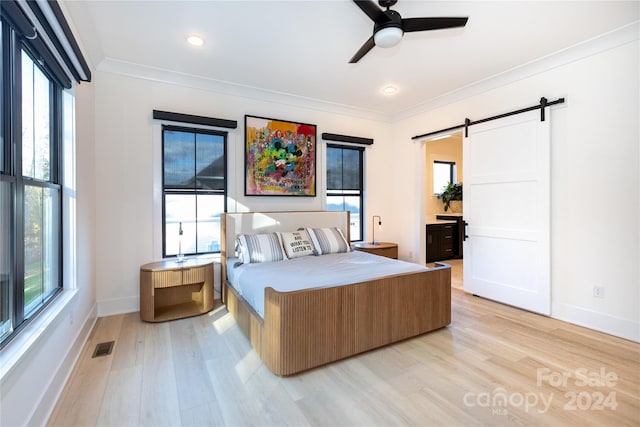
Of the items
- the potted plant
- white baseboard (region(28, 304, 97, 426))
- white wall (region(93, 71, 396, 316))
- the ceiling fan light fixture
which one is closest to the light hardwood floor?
white baseboard (region(28, 304, 97, 426))

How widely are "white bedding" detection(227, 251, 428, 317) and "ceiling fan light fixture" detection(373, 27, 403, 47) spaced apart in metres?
1.86

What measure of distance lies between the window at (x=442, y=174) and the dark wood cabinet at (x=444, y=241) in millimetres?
959

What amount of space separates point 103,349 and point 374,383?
7.34ft

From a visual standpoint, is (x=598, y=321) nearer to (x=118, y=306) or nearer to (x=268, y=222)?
(x=268, y=222)

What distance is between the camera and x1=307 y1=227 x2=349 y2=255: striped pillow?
12.6ft

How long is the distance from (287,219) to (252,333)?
1874 millimetres

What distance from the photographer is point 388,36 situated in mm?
2139

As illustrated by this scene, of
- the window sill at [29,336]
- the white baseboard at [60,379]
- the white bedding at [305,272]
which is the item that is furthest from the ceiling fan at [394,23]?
the white baseboard at [60,379]

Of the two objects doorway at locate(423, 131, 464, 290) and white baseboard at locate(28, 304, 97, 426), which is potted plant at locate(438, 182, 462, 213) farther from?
white baseboard at locate(28, 304, 97, 426)

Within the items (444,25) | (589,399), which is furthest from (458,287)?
(444,25)

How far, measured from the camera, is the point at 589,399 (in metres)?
1.89

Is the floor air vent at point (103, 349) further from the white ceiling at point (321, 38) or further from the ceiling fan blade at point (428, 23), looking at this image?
the ceiling fan blade at point (428, 23)

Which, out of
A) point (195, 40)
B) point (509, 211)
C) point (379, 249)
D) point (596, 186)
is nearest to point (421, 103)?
point (509, 211)

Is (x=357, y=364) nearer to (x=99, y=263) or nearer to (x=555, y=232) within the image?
(x=555, y=232)
